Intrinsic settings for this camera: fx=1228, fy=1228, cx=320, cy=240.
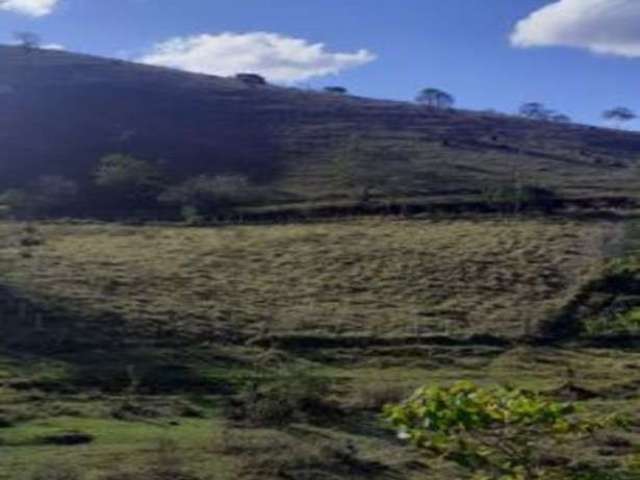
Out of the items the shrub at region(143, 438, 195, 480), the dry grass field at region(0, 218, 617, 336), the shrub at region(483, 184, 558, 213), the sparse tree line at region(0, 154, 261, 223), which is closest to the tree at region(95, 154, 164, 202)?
the sparse tree line at region(0, 154, 261, 223)

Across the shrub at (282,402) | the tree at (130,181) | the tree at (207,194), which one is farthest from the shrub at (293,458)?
the tree at (130,181)

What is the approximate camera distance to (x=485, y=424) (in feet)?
25.7

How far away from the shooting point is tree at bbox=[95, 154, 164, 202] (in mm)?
109438

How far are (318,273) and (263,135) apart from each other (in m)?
76.4

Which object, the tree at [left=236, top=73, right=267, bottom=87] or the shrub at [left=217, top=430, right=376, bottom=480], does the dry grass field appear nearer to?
the shrub at [left=217, top=430, right=376, bottom=480]

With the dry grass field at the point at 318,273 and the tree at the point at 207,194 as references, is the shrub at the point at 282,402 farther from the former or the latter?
the tree at the point at 207,194

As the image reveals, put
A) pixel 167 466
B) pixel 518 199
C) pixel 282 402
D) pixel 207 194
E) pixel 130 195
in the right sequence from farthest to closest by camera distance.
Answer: pixel 130 195
pixel 207 194
pixel 518 199
pixel 282 402
pixel 167 466

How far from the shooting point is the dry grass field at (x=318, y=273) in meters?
60.0

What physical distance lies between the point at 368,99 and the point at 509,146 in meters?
39.5

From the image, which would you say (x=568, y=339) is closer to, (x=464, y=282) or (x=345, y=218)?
(x=464, y=282)

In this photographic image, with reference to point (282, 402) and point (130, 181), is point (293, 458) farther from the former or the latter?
point (130, 181)

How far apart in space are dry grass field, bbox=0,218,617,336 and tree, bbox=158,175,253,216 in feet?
41.9

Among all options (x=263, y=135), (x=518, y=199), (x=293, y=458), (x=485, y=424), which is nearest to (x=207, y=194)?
(x=518, y=199)

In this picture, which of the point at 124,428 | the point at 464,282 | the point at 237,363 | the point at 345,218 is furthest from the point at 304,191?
the point at 124,428
